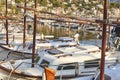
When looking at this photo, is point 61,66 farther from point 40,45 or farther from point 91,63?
point 40,45

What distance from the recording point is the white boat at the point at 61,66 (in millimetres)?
18969

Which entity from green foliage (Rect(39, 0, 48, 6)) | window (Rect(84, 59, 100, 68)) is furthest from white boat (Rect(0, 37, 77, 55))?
green foliage (Rect(39, 0, 48, 6))

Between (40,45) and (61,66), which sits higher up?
(40,45)

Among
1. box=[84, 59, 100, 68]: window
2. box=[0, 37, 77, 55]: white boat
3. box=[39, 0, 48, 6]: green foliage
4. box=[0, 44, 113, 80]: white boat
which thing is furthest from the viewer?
box=[39, 0, 48, 6]: green foliage

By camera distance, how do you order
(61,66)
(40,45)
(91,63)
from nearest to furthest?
(61,66) → (91,63) → (40,45)

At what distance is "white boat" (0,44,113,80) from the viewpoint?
19.0 metres

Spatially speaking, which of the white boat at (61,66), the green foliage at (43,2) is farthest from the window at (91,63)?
the green foliage at (43,2)

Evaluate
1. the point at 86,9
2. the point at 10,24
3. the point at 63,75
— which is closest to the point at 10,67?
the point at 63,75

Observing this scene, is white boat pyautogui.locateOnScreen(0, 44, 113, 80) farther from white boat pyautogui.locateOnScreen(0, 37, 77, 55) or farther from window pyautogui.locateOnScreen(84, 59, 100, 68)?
white boat pyautogui.locateOnScreen(0, 37, 77, 55)

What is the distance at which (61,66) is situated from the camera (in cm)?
1923

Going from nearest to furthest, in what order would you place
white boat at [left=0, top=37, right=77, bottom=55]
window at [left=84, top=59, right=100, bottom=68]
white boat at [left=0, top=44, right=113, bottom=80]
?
1. white boat at [left=0, top=44, right=113, bottom=80]
2. window at [left=84, top=59, right=100, bottom=68]
3. white boat at [left=0, top=37, right=77, bottom=55]

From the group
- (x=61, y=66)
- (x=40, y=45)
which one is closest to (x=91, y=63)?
(x=61, y=66)

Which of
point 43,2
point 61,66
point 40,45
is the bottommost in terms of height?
point 61,66

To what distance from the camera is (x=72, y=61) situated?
1939 centimetres
